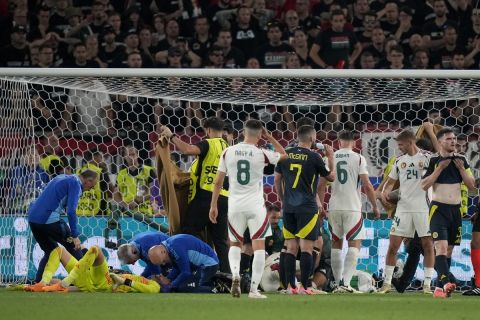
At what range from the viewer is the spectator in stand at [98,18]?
65.8 ft

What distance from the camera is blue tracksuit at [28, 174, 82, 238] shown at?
42.3 ft

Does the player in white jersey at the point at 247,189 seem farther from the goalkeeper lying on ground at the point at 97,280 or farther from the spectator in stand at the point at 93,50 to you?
the spectator in stand at the point at 93,50

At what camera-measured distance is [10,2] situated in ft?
68.1

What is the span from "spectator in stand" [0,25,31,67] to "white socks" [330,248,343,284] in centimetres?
789

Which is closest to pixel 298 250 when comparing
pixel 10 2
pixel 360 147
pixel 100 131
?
pixel 360 147

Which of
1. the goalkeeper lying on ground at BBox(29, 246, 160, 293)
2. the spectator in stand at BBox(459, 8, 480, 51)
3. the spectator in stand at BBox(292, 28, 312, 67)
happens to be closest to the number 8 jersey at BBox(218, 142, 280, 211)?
the goalkeeper lying on ground at BBox(29, 246, 160, 293)

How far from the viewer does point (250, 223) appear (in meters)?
12.0

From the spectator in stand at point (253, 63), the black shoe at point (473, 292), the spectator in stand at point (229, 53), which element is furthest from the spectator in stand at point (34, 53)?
the black shoe at point (473, 292)

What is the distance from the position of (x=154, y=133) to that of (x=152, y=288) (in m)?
3.32

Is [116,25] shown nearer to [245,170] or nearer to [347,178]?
[347,178]

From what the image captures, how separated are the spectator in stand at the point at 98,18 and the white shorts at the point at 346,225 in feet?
25.8

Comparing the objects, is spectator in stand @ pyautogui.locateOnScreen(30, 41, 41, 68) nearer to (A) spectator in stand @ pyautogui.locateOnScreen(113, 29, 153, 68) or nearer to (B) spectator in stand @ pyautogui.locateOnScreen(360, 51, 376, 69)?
(A) spectator in stand @ pyautogui.locateOnScreen(113, 29, 153, 68)

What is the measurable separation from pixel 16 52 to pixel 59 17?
48.7 inches

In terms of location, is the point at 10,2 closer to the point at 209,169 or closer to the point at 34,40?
the point at 34,40
